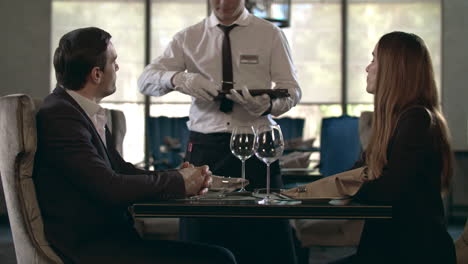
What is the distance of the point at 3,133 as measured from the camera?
1.55 m

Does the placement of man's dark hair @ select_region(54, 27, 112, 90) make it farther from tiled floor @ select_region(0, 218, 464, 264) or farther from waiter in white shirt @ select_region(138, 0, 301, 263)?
tiled floor @ select_region(0, 218, 464, 264)

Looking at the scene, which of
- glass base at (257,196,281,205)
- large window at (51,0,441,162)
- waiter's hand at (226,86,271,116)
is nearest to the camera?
glass base at (257,196,281,205)

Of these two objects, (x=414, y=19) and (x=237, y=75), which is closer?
(x=237, y=75)

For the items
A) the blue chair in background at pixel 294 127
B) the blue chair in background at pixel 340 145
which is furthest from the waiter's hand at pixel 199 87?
the blue chair in background at pixel 294 127

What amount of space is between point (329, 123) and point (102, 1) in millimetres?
4306

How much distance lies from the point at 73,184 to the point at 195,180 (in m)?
0.36

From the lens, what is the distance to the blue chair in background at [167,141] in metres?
4.48

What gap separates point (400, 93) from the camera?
1699 mm

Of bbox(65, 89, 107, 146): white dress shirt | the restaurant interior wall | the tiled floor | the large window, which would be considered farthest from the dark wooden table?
the large window

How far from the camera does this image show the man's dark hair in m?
1.76

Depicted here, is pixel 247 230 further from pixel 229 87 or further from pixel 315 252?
pixel 315 252

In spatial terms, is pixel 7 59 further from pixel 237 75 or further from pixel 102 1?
pixel 237 75

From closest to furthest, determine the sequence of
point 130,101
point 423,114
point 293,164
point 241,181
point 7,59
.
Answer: point 423,114 → point 241,181 → point 293,164 → point 7,59 → point 130,101

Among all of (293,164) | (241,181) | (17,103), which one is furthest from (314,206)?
(293,164)
